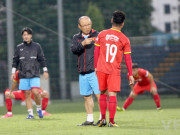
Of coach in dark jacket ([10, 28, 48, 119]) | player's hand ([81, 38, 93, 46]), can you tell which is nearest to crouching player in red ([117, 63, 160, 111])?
coach in dark jacket ([10, 28, 48, 119])

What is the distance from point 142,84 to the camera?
44.2 ft

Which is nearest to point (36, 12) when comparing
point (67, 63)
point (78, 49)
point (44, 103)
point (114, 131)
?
point (67, 63)

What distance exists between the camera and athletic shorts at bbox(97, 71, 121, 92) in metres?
7.28

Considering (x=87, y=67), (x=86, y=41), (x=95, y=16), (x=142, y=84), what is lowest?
(x=142, y=84)

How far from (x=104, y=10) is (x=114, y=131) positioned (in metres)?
16.3

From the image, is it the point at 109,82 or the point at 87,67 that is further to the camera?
the point at 87,67

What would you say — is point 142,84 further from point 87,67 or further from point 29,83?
point 87,67

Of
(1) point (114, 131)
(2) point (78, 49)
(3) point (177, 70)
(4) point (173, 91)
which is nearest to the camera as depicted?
(1) point (114, 131)

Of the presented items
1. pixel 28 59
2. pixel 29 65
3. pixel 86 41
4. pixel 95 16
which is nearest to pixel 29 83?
pixel 29 65

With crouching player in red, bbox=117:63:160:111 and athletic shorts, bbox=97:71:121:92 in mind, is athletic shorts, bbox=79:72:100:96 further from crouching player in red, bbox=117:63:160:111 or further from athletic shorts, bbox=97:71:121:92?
crouching player in red, bbox=117:63:160:111

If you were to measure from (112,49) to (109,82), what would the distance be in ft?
1.58

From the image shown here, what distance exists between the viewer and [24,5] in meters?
21.4

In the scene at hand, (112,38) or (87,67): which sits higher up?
(112,38)

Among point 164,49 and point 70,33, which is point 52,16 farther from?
point 164,49
